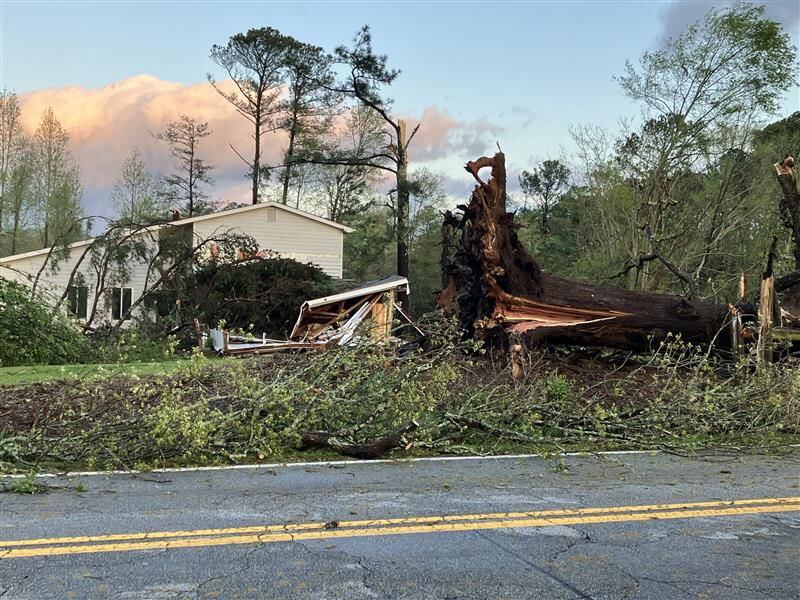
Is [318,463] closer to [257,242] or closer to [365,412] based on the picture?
[365,412]

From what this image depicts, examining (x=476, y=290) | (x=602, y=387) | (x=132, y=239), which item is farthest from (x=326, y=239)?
(x=602, y=387)

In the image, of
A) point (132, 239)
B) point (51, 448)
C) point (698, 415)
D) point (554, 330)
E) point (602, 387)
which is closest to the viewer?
point (51, 448)

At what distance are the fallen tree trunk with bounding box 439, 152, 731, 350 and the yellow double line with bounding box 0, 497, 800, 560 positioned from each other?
18.4ft

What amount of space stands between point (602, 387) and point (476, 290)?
2.76 m

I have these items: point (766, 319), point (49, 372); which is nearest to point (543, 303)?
point (766, 319)

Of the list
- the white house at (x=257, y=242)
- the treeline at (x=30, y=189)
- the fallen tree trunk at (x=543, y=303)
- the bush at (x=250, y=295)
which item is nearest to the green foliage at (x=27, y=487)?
the fallen tree trunk at (x=543, y=303)

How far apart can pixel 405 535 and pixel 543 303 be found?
7153mm

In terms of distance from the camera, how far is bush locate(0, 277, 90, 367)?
13.3 metres

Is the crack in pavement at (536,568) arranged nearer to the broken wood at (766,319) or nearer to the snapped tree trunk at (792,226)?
the broken wood at (766,319)

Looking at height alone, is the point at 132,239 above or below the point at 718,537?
above

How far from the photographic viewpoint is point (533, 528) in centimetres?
443

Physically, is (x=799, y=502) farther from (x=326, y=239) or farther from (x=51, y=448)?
(x=326, y=239)

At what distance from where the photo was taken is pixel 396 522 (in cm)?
450

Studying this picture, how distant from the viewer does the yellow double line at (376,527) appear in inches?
155
